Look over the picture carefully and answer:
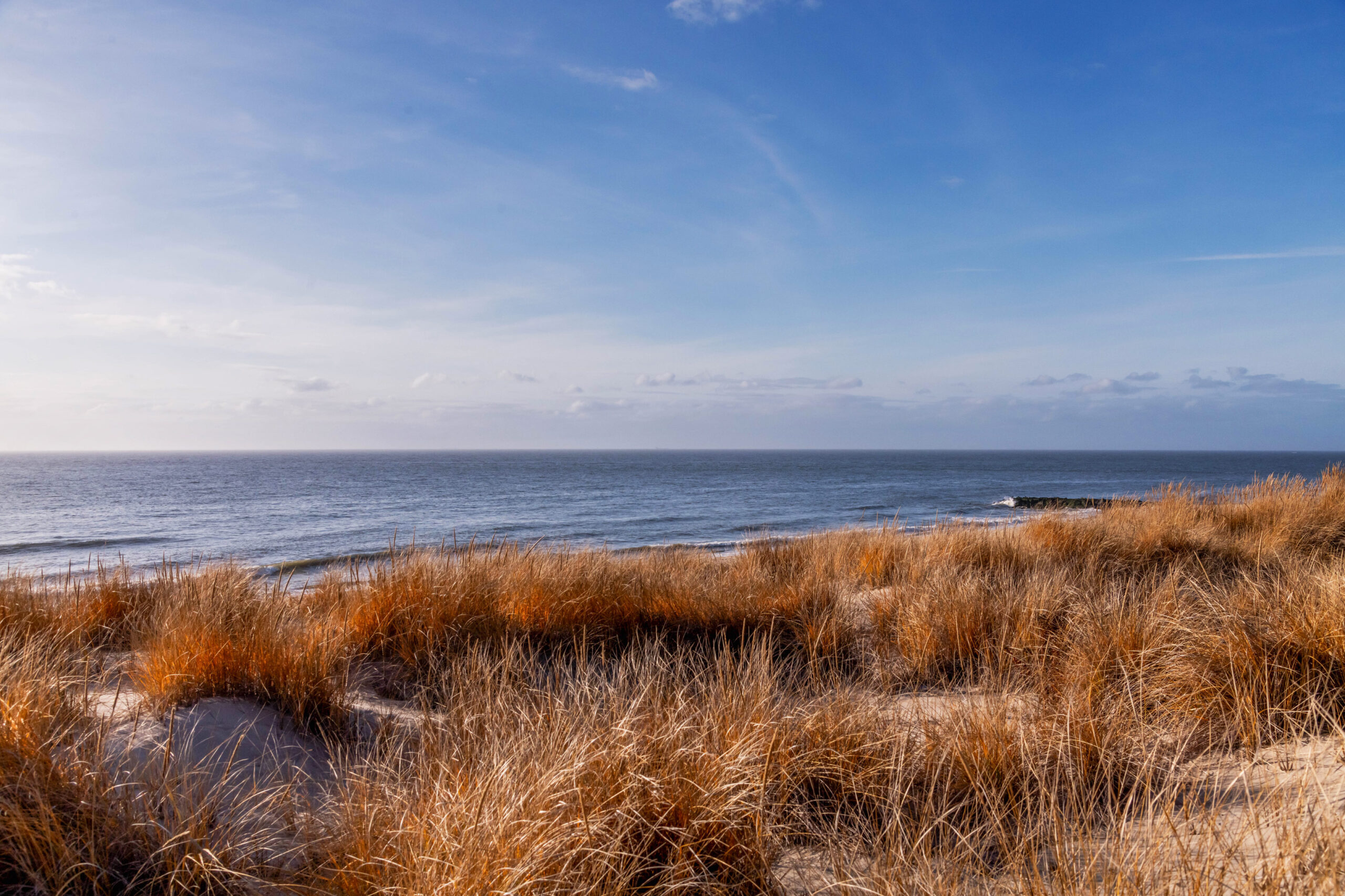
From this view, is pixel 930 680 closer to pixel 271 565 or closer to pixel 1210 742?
pixel 1210 742

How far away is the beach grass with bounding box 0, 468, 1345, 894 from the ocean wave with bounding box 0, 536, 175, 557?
64.3ft

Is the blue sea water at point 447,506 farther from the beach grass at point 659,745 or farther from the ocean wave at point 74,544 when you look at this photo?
the beach grass at point 659,745

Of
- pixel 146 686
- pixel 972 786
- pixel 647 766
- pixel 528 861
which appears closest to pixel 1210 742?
pixel 972 786

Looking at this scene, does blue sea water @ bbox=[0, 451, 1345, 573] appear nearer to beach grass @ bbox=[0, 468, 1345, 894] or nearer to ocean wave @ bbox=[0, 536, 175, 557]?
ocean wave @ bbox=[0, 536, 175, 557]

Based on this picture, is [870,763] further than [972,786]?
Yes

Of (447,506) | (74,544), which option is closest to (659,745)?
(74,544)

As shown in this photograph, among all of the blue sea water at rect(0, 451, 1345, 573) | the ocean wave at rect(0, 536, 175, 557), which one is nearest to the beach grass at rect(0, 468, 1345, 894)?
the blue sea water at rect(0, 451, 1345, 573)

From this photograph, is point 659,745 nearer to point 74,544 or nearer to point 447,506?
point 74,544

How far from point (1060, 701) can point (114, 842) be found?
4.36m

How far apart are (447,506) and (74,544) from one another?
1648 cm

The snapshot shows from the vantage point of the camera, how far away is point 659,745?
311 centimetres

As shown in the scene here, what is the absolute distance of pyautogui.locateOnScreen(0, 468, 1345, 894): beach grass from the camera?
2.34 meters

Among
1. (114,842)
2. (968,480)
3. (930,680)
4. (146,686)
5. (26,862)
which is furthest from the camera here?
(968,480)

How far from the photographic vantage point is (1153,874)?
2.12 metres
